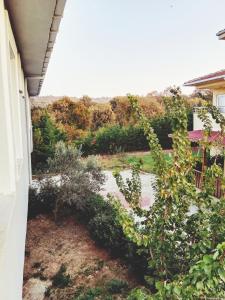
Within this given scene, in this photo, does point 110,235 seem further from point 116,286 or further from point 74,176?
point 74,176

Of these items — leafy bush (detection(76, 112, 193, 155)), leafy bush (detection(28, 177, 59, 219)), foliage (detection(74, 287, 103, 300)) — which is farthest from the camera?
leafy bush (detection(76, 112, 193, 155))

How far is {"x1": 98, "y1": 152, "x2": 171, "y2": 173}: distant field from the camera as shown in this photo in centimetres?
1970

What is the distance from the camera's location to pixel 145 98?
102ft

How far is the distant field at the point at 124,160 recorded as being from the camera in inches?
776

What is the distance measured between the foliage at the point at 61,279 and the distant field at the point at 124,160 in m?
11.9

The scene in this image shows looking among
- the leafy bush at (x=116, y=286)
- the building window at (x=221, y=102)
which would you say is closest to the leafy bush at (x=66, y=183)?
the leafy bush at (x=116, y=286)

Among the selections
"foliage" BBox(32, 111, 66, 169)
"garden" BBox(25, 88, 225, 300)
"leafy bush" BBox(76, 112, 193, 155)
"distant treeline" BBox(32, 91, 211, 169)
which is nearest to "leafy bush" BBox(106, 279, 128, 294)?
"garden" BBox(25, 88, 225, 300)

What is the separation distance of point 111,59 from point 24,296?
37.4 m

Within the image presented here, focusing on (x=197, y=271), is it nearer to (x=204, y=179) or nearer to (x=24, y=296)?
(x=204, y=179)

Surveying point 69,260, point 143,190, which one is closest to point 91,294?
point 69,260

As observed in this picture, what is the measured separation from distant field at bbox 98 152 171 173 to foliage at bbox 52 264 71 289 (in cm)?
1194

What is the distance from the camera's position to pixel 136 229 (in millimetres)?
4477

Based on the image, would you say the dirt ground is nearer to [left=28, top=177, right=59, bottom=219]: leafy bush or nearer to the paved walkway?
[left=28, top=177, right=59, bottom=219]: leafy bush

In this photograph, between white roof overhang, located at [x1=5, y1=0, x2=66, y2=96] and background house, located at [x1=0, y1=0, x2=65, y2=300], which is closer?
background house, located at [x1=0, y1=0, x2=65, y2=300]
